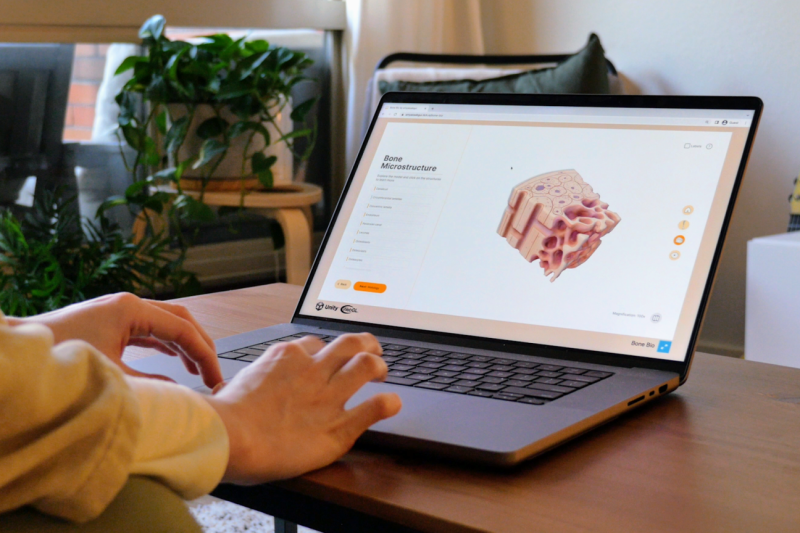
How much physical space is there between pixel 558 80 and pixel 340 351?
5.42 ft

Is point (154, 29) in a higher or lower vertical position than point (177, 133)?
higher

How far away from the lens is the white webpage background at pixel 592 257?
68cm

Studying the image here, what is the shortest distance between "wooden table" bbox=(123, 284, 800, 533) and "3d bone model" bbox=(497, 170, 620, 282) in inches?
6.9

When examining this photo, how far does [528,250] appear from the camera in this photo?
2.38ft

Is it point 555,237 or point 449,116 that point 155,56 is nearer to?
point 449,116

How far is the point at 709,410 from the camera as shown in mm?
600

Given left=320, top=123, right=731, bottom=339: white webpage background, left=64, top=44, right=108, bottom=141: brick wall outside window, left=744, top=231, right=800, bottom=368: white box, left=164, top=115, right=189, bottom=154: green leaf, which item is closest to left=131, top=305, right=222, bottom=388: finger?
left=320, top=123, right=731, bottom=339: white webpage background

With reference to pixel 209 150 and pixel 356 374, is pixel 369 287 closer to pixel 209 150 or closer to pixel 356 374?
pixel 356 374

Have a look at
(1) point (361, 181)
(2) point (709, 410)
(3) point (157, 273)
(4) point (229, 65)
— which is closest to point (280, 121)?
(4) point (229, 65)

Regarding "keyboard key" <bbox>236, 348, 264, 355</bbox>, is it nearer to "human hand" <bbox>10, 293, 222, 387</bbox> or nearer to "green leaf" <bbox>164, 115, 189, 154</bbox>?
"human hand" <bbox>10, 293, 222, 387</bbox>

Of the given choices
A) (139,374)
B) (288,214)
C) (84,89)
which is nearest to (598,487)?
(139,374)

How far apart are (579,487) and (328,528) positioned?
148 millimetres

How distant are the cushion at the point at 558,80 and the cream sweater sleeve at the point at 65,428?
170 centimetres

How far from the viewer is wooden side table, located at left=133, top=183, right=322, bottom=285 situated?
1.93m
